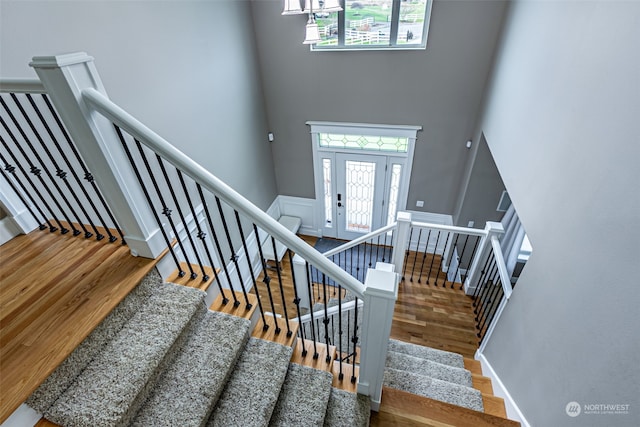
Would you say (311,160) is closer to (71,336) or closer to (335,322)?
(335,322)

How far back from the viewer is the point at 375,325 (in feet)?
4.73

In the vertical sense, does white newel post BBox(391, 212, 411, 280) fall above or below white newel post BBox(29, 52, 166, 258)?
below

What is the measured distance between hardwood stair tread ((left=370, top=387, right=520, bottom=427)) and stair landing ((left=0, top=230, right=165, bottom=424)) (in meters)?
1.67

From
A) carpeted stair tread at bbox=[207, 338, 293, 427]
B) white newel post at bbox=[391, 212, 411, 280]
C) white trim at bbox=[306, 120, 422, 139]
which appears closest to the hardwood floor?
white newel post at bbox=[391, 212, 411, 280]

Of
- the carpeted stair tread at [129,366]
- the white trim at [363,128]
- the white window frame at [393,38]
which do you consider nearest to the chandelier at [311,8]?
the white window frame at [393,38]

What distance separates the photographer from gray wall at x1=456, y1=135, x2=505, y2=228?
4.04 metres

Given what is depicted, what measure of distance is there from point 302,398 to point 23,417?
3.81 feet

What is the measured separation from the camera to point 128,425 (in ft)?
4.07

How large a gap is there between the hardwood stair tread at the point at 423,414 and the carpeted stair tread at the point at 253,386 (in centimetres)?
74

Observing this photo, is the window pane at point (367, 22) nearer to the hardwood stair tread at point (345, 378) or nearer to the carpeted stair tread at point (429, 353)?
the carpeted stair tread at point (429, 353)

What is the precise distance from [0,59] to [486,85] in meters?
4.76

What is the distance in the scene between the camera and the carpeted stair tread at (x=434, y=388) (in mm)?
2209

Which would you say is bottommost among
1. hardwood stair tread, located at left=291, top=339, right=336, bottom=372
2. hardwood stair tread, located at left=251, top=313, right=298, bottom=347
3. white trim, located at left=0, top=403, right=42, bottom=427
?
hardwood stair tread, located at left=291, top=339, right=336, bottom=372

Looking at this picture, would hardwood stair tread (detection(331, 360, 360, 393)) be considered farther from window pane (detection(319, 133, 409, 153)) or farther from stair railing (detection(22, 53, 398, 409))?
window pane (detection(319, 133, 409, 153))
